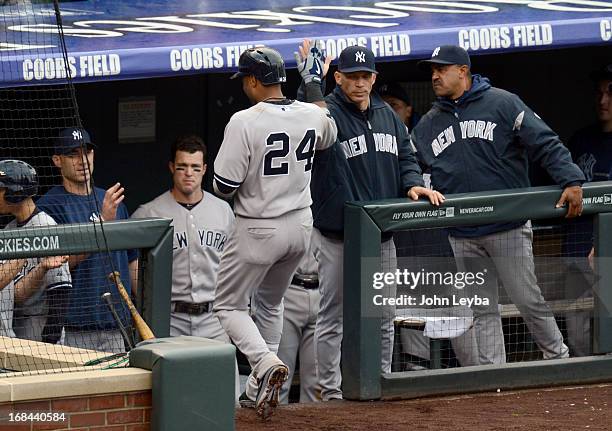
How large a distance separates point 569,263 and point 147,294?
243 cm

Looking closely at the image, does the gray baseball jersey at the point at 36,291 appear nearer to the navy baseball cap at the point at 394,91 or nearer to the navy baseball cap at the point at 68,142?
the navy baseball cap at the point at 68,142

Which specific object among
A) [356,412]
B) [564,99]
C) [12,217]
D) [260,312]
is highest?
[564,99]

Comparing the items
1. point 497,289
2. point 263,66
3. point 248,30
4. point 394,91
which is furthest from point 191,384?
point 394,91

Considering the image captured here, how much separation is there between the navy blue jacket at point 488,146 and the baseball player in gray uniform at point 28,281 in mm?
2127

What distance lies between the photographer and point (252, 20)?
8492 millimetres

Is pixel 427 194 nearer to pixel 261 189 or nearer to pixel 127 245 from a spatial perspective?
pixel 261 189

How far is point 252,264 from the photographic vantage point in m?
6.47

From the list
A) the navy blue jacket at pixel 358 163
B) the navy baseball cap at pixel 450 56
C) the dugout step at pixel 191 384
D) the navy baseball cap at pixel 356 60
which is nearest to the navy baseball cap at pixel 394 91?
the navy baseball cap at pixel 450 56

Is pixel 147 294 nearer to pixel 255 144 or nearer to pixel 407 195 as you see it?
pixel 255 144

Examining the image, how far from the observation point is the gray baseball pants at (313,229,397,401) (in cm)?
704

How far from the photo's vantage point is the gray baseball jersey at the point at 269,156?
6.38m

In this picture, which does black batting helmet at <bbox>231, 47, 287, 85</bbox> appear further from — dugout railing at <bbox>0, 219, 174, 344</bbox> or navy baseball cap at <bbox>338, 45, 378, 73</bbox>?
dugout railing at <bbox>0, 219, 174, 344</bbox>

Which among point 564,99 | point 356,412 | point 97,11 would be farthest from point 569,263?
point 97,11

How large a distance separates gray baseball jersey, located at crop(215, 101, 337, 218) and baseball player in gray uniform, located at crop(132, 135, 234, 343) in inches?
33.0
